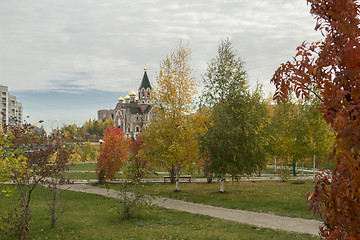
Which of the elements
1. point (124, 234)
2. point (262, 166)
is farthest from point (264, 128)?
point (124, 234)

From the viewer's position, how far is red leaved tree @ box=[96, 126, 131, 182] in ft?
80.6

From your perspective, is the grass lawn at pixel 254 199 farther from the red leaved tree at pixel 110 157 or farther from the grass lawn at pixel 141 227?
the red leaved tree at pixel 110 157

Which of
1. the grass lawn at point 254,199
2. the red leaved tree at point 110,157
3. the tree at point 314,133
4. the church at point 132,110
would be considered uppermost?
the church at point 132,110

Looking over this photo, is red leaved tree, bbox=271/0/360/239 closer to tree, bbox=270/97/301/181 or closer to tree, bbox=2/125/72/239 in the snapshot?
tree, bbox=2/125/72/239

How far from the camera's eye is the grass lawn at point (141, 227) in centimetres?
994

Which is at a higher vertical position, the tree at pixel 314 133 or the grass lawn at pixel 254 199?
the tree at pixel 314 133

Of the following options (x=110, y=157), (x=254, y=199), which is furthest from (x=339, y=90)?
(x=110, y=157)

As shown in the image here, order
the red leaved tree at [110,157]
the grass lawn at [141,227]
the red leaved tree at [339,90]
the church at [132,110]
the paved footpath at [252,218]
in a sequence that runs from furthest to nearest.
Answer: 1. the church at [132,110]
2. the red leaved tree at [110,157]
3. the paved footpath at [252,218]
4. the grass lawn at [141,227]
5. the red leaved tree at [339,90]

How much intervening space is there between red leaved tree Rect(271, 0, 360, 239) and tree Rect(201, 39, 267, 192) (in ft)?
49.0

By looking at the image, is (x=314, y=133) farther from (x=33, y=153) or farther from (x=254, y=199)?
(x=33, y=153)

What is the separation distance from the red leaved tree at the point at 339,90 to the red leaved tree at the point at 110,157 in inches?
860

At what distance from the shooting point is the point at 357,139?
213cm

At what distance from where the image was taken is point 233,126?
18516 millimetres

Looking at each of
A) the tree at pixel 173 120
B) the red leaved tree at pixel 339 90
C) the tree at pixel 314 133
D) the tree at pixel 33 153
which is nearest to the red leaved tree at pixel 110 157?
the tree at pixel 173 120
